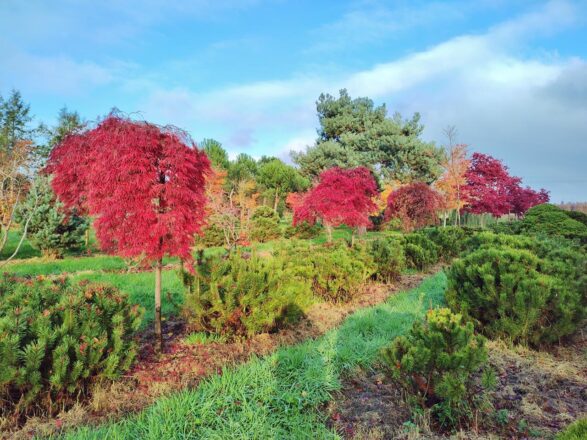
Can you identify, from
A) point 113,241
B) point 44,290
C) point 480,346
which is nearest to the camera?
point 480,346

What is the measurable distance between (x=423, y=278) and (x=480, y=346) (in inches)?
251

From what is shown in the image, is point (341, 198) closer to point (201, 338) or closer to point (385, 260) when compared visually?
point (385, 260)

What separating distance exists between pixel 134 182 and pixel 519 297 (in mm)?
4337

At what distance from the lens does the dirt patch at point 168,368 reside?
2.91 m

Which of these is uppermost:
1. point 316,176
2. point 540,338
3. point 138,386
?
point 316,176

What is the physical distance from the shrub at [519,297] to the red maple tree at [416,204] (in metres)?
9.96

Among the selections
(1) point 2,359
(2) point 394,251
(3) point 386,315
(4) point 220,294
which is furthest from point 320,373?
(2) point 394,251

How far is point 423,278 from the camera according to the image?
870 cm

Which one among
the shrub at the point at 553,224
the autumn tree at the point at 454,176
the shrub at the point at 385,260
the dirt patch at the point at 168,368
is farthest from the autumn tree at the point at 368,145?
the dirt patch at the point at 168,368

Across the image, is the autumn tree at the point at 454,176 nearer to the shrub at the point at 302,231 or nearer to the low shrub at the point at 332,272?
the shrub at the point at 302,231

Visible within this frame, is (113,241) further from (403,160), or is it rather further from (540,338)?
(403,160)

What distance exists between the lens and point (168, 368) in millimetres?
3863

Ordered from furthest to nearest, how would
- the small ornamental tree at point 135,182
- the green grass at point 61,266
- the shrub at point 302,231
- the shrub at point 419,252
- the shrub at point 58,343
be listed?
the shrub at point 302,231, the shrub at point 419,252, the green grass at point 61,266, the small ornamental tree at point 135,182, the shrub at point 58,343

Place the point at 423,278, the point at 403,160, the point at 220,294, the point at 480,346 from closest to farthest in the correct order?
the point at 480,346 < the point at 220,294 < the point at 423,278 < the point at 403,160
